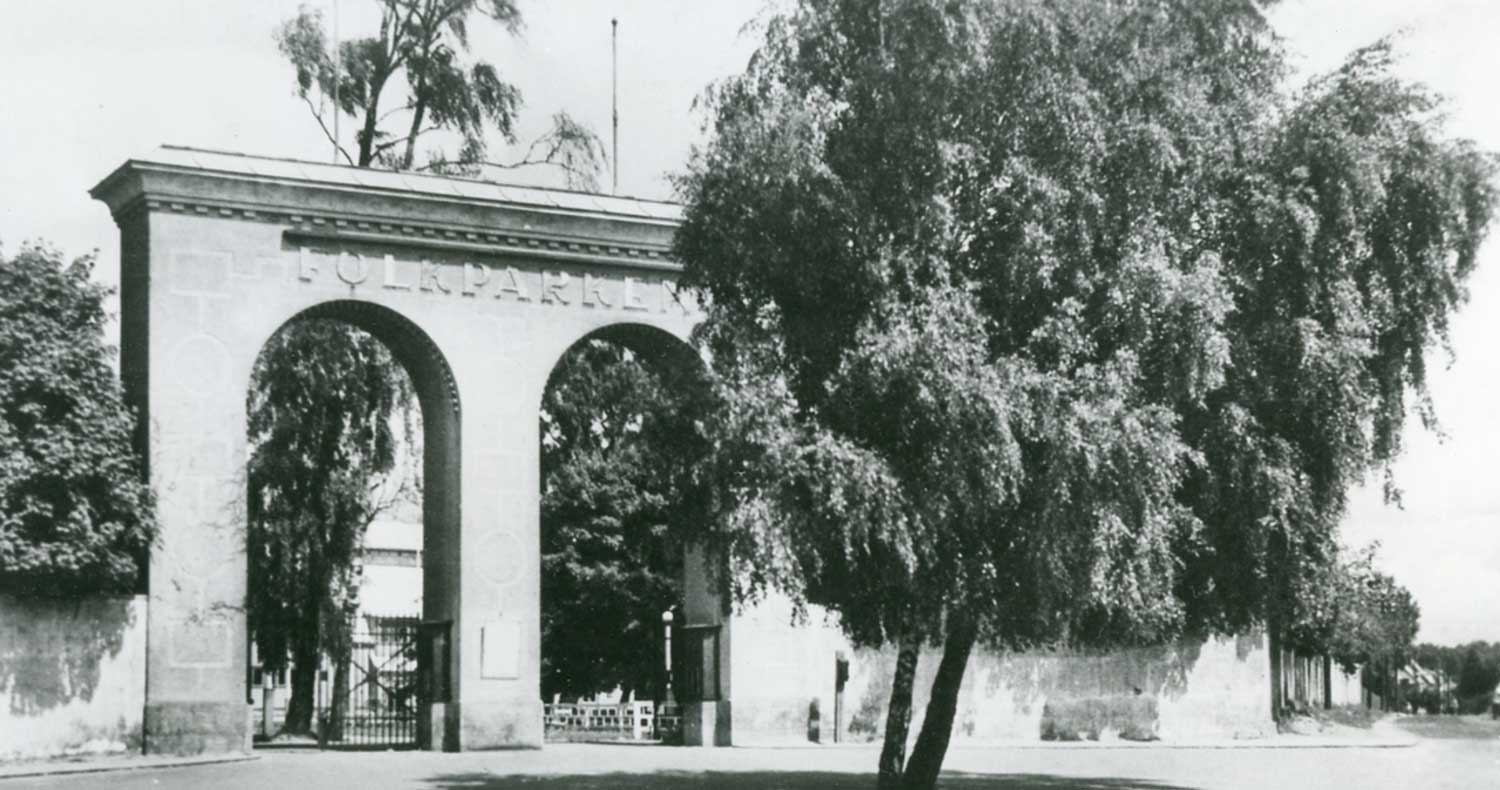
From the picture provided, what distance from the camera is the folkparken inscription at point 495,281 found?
26.7 metres

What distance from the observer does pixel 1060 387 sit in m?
17.5

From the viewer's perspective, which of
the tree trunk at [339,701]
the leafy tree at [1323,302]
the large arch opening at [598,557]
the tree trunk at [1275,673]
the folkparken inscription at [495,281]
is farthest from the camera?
the large arch opening at [598,557]

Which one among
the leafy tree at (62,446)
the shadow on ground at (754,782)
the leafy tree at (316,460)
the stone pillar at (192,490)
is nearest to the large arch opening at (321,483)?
the leafy tree at (316,460)

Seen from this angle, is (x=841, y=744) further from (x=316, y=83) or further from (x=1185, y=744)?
(x=316, y=83)

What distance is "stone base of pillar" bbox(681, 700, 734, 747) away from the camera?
1153 inches

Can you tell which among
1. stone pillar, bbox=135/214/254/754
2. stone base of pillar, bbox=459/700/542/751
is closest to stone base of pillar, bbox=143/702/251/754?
stone pillar, bbox=135/214/254/754

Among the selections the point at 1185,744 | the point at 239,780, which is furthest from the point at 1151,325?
the point at 1185,744

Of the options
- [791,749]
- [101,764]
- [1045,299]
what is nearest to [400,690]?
[791,749]

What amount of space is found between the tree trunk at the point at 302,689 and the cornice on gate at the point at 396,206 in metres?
11.9

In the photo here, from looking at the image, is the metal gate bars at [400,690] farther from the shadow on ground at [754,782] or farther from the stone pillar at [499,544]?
the shadow on ground at [754,782]

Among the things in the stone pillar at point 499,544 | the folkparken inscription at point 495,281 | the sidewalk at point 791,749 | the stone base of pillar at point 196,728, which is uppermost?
the folkparken inscription at point 495,281

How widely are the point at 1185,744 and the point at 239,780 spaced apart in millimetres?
20742

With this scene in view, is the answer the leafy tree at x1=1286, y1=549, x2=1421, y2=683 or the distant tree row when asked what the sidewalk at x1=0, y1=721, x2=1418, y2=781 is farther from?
the distant tree row

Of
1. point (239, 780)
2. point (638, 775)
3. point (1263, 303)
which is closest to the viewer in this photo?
point (1263, 303)
